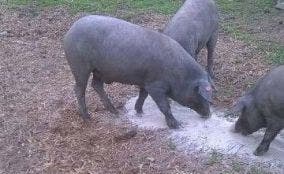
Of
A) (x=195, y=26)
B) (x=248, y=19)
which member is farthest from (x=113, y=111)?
(x=248, y=19)

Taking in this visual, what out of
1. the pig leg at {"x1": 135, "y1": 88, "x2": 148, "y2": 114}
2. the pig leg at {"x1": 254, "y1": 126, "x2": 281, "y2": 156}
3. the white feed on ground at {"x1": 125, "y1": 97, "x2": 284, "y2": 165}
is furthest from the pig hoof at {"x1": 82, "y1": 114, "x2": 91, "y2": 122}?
the pig leg at {"x1": 254, "y1": 126, "x2": 281, "y2": 156}

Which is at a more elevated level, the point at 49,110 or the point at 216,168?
the point at 216,168

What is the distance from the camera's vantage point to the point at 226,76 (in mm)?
7840

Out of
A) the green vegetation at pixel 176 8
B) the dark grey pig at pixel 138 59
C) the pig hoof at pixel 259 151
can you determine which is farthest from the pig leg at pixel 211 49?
the pig hoof at pixel 259 151

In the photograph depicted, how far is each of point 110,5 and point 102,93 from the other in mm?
4395

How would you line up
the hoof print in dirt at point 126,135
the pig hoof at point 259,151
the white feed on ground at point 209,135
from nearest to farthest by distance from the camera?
the pig hoof at point 259,151
the white feed on ground at point 209,135
the hoof print in dirt at point 126,135

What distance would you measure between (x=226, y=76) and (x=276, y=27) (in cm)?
228

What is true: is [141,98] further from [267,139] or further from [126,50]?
[267,139]

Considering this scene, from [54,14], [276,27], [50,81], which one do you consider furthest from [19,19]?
[276,27]

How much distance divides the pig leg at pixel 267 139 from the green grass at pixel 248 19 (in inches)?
105

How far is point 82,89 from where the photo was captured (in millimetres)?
6395

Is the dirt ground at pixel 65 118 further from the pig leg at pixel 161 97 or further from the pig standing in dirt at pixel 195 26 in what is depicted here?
the pig standing in dirt at pixel 195 26

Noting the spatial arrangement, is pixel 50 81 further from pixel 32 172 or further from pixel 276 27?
pixel 276 27

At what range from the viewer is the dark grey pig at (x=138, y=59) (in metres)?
6.01
